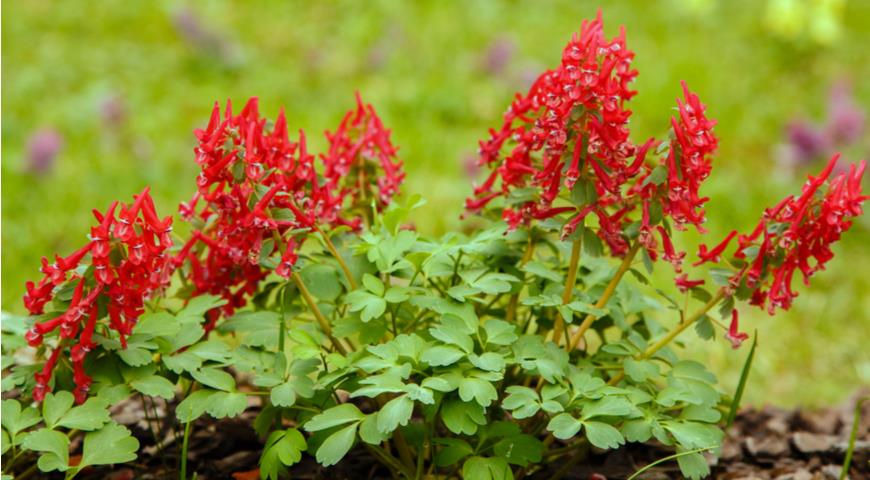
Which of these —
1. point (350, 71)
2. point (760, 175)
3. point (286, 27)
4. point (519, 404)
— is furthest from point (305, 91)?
point (519, 404)

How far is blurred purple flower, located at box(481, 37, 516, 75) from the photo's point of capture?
240 inches

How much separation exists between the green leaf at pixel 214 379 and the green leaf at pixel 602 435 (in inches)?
24.6

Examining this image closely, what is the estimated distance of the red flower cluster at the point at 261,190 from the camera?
1.81 metres

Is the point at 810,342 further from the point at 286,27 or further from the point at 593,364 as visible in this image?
the point at 286,27

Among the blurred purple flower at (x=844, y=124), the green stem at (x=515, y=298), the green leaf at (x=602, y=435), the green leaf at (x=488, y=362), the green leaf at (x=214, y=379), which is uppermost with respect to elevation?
the blurred purple flower at (x=844, y=124)

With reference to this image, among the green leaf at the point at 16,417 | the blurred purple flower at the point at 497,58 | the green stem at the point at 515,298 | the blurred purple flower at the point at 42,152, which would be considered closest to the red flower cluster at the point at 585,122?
the green stem at the point at 515,298

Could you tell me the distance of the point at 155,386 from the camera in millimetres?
1840

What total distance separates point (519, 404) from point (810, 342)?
2.69 m

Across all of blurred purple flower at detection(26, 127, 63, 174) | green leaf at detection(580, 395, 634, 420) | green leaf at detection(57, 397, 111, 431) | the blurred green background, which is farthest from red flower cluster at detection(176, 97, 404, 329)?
blurred purple flower at detection(26, 127, 63, 174)

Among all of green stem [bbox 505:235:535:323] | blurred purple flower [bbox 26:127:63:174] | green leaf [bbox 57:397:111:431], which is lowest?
green leaf [bbox 57:397:111:431]

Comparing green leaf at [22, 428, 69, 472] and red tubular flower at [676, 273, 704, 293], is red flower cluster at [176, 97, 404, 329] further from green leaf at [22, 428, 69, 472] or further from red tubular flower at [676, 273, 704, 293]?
red tubular flower at [676, 273, 704, 293]

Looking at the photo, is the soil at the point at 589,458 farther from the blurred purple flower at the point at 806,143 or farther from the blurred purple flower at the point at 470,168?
the blurred purple flower at the point at 806,143

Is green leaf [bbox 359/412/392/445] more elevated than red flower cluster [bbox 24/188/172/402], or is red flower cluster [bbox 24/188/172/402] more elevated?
red flower cluster [bbox 24/188/172/402]

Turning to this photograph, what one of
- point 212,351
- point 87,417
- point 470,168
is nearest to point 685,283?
point 212,351
